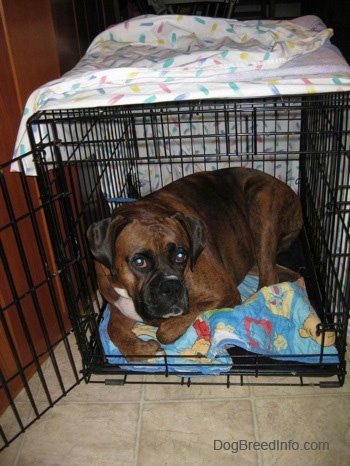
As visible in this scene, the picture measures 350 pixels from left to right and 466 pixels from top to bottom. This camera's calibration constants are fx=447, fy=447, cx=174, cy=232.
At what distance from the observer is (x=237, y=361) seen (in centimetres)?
214

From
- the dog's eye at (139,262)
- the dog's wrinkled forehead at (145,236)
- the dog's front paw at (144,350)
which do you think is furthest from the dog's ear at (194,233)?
the dog's front paw at (144,350)

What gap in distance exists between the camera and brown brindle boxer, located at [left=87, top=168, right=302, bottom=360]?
1.88 metres

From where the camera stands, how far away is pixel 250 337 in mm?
2059

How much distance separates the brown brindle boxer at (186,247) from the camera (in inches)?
74.0

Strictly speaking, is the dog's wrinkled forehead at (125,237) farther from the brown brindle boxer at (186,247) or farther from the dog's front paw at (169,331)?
the dog's front paw at (169,331)

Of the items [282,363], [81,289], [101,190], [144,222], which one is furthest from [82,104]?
[282,363]

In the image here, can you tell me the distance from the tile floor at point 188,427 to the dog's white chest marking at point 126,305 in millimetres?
333

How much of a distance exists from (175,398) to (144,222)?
814 millimetres

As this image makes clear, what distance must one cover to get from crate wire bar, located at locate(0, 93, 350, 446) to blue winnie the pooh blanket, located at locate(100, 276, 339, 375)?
39 millimetres

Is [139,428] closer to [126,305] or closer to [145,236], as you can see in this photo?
[126,305]

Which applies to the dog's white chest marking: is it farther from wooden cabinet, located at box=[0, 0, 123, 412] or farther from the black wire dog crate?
wooden cabinet, located at box=[0, 0, 123, 412]

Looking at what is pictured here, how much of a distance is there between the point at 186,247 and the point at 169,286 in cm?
22

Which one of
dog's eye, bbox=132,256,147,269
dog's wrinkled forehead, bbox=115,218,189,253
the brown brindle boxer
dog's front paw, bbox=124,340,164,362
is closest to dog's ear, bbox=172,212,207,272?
the brown brindle boxer

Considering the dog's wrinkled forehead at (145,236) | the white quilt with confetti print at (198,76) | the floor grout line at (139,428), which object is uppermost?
the white quilt with confetti print at (198,76)
